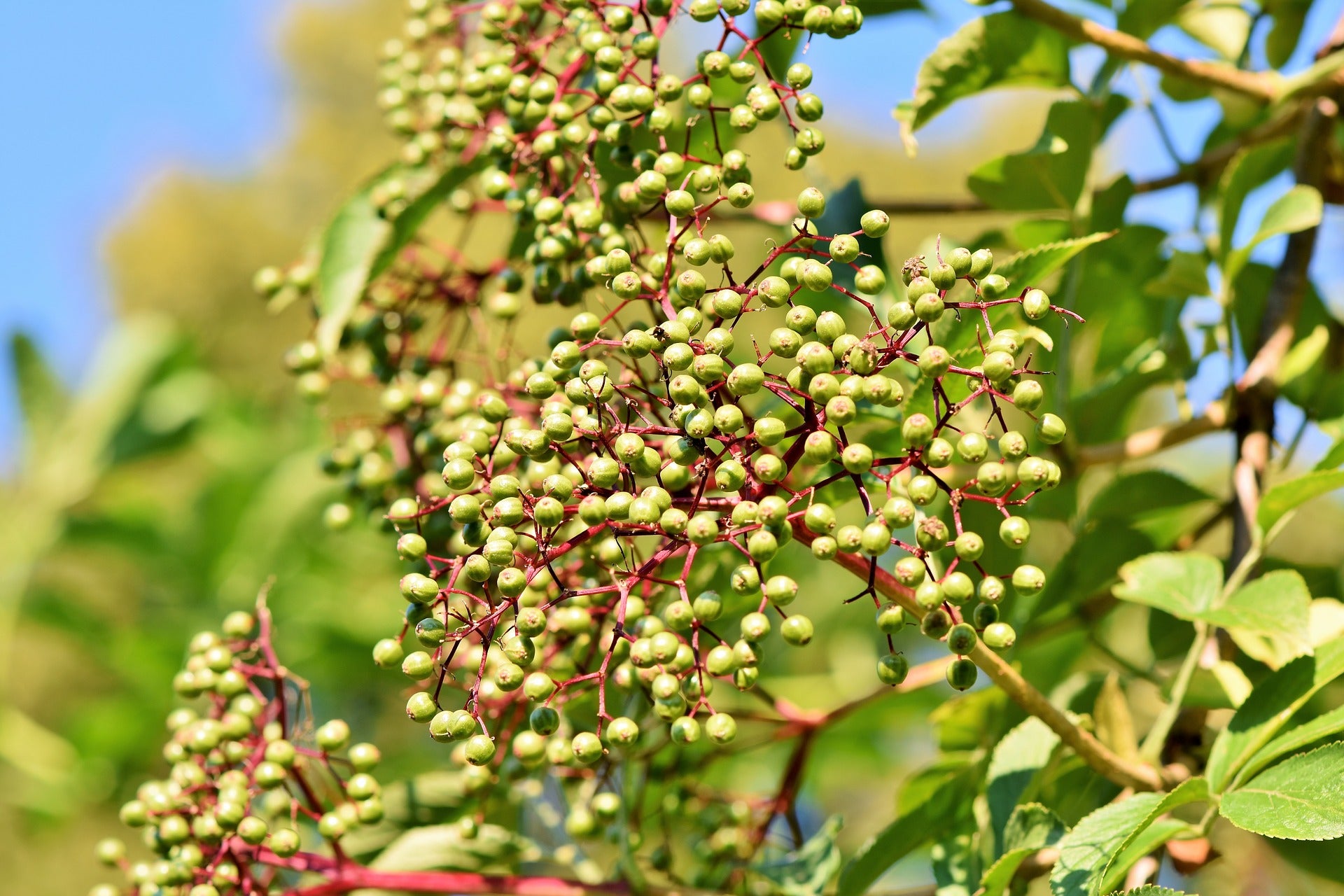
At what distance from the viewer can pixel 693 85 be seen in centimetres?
96

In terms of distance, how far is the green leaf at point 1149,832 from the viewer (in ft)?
2.54

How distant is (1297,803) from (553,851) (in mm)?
795

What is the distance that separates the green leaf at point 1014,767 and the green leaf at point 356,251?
79 centimetres

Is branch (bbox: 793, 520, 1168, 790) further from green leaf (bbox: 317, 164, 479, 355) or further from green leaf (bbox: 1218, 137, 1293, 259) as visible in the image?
green leaf (bbox: 317, 164, 479, 355)

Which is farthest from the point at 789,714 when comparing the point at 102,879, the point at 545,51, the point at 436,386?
the point at 102,879

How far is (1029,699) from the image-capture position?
2.70ft

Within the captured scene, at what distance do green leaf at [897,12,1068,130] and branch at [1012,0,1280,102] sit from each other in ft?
0.06

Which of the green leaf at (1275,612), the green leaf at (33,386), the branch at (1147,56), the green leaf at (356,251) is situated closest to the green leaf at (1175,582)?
the green leaf at (1275,612)

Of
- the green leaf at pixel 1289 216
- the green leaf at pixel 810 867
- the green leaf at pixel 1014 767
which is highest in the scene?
the green leaf at pixel 810 867

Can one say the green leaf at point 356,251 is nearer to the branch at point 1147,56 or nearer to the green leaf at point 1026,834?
the branch at point 1147,56

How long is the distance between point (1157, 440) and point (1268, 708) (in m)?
0.46

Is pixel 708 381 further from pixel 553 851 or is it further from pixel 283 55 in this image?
pixel 283 55

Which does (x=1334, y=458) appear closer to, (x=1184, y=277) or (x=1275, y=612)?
(x=1275, y=612)

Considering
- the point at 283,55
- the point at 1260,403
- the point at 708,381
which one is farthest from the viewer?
the point at 283,55
